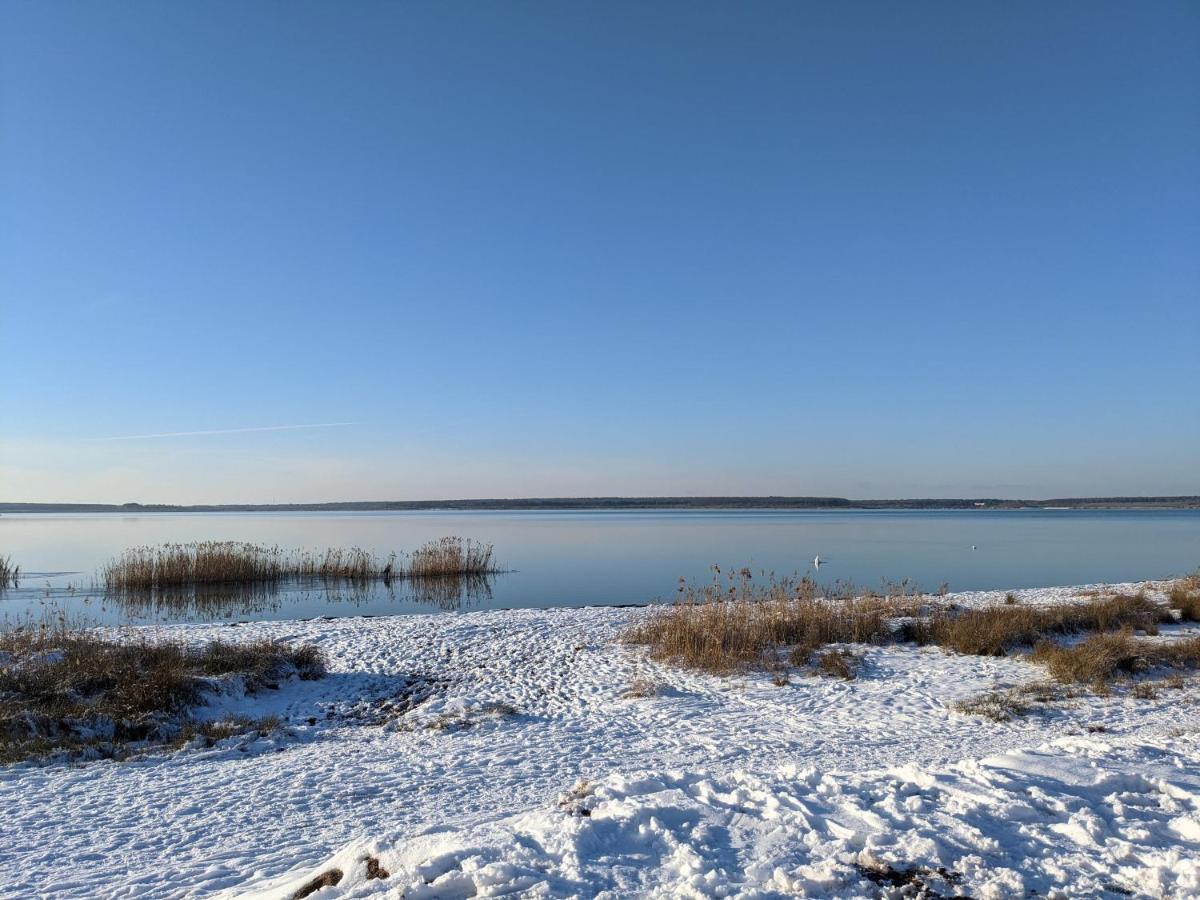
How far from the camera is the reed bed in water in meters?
24.4

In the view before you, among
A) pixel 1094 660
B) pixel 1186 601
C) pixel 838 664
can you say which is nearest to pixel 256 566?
pixel 838 664

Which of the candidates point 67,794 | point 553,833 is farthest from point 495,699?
point 553,833

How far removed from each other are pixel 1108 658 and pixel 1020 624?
7.21 feet

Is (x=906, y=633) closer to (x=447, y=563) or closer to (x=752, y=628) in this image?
(x=752, y=628)

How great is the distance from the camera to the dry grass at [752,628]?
11.2 meters

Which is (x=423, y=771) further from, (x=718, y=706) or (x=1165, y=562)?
(x=1165, y=562)

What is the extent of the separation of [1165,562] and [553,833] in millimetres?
35701

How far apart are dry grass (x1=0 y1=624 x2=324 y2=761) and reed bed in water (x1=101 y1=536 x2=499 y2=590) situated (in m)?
14.4

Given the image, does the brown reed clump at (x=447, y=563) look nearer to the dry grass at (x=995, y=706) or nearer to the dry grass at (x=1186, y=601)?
the dry grass at (x=1186, y=601)

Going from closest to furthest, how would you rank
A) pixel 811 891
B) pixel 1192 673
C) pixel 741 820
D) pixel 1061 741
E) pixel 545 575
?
pixel 811 891 → pixel 741 820 → pixel 1061 741 → pixel 1192 673 → pixel 545 575

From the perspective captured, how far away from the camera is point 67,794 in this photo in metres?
6.02

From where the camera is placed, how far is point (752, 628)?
12.0m

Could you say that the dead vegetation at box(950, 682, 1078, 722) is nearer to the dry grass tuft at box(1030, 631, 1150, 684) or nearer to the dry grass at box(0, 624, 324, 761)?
the dry grass tuft at box(1030, 631, 1150, 684)

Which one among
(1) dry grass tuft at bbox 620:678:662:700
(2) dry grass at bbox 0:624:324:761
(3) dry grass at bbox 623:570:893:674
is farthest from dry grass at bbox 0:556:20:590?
(1) dry grass tuft at bbox 620:678:662:700
